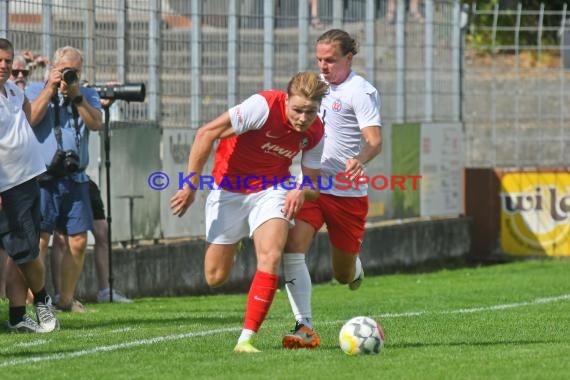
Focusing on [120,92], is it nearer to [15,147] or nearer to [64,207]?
[64,207]

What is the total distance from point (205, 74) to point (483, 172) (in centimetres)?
616

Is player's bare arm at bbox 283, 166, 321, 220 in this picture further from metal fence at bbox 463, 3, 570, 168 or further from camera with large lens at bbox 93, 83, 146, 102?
metal fence at bbox 463, 3, 570, 168

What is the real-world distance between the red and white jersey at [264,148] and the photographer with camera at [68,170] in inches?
131

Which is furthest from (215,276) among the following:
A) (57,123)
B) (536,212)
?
(536,212)

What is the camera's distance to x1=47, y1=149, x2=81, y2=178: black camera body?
1301 cm

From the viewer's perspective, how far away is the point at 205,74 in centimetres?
1792

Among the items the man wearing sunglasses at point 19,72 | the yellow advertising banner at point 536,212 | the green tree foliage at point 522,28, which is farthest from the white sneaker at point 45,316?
the yellow advertising banner at point 536,212

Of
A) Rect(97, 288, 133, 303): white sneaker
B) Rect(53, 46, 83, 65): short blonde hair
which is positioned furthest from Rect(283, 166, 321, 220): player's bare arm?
Rect(97, 288, 133, 303): white sneaker

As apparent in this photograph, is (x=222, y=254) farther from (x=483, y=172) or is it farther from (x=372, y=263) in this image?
(x=483, y=172)

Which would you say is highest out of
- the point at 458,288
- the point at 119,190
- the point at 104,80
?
the point at 104,80

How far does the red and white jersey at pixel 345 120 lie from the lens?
11.0 metres

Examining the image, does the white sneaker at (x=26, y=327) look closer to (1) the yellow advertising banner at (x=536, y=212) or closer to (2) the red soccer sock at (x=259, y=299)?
(2) the red soccer sock at (x=259, y=299)

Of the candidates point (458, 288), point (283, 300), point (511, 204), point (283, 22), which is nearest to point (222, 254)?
point (283, 300)

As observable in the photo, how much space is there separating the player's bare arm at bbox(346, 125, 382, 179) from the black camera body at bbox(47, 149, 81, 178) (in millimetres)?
3215
